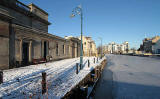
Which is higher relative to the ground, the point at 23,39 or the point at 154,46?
the point at 154,46

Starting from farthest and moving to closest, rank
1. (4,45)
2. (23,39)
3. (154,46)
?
(154,46) < (23,39) < (4,45)

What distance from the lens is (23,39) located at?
10.8 meters

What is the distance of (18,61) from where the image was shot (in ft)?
33.3

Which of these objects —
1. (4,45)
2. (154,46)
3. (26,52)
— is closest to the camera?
(4,45)

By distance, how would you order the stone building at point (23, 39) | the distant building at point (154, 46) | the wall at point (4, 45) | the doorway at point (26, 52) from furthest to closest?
the distant building at point (154, 46) < the doorway at point (26, 52) < the stone building at point (23, 39) < the wall at point (4, 45)

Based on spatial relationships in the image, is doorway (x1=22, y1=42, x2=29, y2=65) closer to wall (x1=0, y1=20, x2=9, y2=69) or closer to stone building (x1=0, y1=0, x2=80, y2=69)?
stone building (x1=0, y1=0, x2=80, y2=69)

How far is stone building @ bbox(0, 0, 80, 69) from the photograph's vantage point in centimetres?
877

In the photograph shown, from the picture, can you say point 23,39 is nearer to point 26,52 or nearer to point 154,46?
point 26,52

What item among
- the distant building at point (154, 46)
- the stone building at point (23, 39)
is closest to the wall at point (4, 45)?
the stone building at point (23, 39)

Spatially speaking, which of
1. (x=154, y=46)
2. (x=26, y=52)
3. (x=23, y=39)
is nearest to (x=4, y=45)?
(x=23, y=39)

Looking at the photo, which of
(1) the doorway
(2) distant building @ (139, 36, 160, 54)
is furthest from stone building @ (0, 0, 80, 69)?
(2) distant building @ (139, 36, 160, 54)

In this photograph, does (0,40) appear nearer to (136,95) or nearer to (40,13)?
(136,95)

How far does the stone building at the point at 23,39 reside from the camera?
8773 millimetres

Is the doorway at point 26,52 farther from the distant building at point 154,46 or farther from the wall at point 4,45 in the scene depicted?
the distant building at point 154,46
